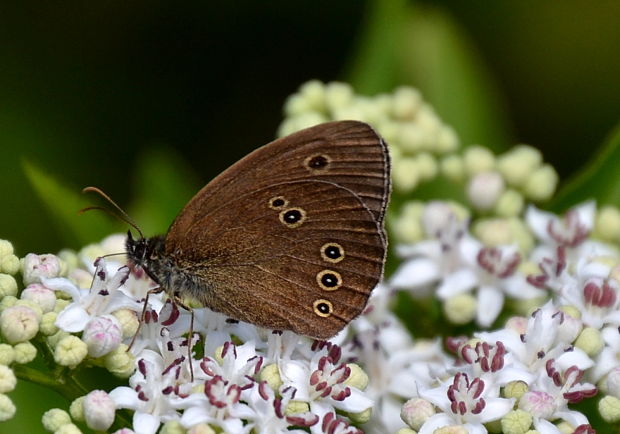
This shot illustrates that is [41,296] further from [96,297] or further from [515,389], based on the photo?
[515,389]

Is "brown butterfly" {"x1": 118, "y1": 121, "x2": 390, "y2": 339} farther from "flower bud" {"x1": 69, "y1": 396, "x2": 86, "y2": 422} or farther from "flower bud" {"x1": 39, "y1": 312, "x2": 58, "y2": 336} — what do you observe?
"flower bud" {"x1": 69, "y1": 396, "x2": 86, "y2": 422}

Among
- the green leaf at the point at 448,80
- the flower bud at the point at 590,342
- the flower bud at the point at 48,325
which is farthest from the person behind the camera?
the green leaf at the point at 448,80

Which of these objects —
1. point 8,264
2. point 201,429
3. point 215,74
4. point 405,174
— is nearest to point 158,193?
point 405,174

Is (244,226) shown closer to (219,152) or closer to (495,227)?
(495,227)

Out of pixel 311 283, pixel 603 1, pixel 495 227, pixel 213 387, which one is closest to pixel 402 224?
pixel 495 227

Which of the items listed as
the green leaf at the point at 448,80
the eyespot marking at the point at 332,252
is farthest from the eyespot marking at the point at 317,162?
the green leaf at the point at 448,80

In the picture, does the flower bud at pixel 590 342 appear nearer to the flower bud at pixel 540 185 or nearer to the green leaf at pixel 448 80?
the flower bud at pixel 540 185

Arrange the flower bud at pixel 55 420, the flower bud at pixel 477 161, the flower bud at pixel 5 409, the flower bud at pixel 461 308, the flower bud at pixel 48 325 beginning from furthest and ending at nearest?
the flower bud at pixel 477 161
the flower bud at pixel 461 308
the flower bud at pixel 48 325
the flower bud at pixel 55 420
the flower bud at pixel 5 409

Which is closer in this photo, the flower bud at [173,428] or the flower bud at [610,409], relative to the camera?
the flower bud at [173,428]
